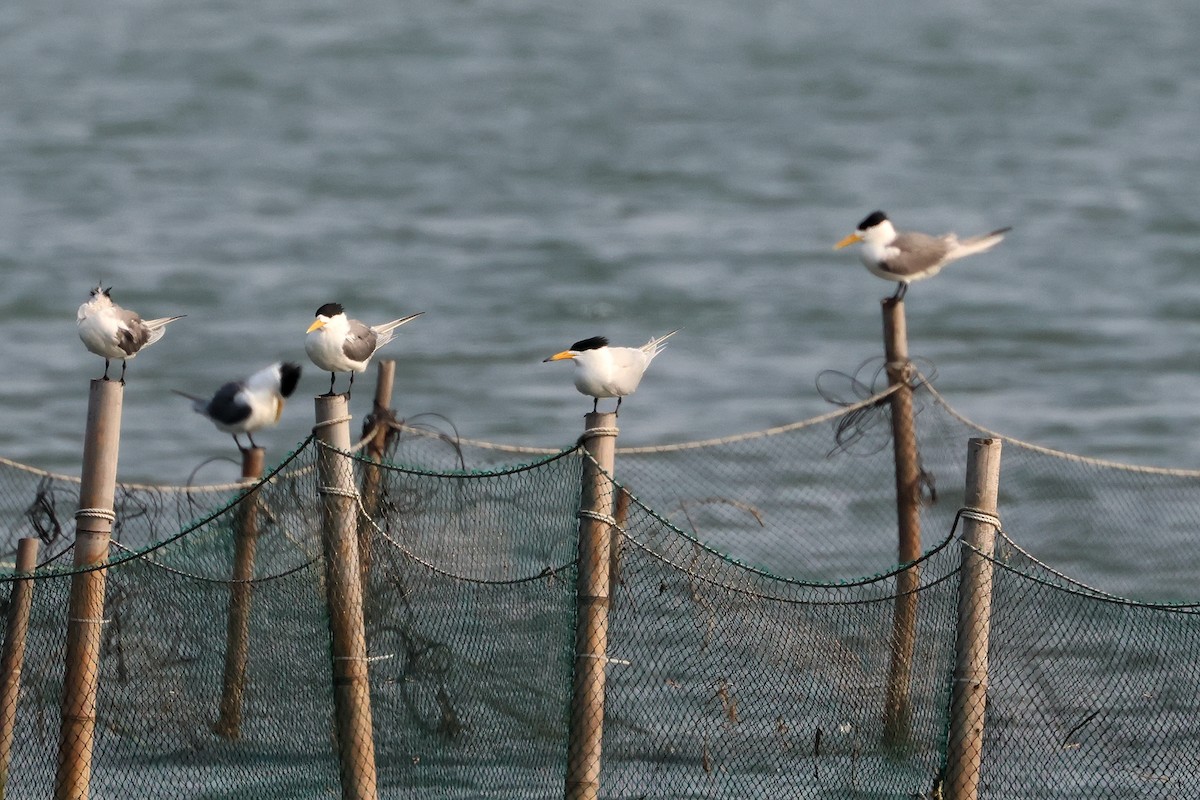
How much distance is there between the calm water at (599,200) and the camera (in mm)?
19328

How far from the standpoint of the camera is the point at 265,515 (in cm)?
755

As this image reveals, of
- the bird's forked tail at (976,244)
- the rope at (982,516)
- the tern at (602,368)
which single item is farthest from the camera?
the bird's forked tail at (976,244)

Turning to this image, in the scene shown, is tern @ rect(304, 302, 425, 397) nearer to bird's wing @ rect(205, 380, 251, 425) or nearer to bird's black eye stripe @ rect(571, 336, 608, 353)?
bird's black eye stripe @ rect(571, 336, 608, 353)

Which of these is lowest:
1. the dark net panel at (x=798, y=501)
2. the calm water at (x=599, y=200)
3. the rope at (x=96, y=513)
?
the rope at (x=96, y=513)

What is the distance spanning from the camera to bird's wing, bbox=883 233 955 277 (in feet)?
38.9

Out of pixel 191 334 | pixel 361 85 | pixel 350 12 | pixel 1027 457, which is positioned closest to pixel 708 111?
pixel 361 85

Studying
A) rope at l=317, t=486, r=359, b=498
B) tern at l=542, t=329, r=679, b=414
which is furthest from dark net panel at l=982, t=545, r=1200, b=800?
rope at l=317, t=486, r=359, b=498

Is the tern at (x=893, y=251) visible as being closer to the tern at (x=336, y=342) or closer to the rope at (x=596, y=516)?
the tern at (x=336, y=342)

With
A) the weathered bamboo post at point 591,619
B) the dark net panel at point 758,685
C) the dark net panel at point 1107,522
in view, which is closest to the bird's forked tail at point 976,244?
the dark net panel at point 1107,522

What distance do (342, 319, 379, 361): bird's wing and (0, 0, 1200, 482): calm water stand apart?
8.21m

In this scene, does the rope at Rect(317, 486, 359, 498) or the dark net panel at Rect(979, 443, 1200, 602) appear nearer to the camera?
the rope at Rect(317, 486, 359, 498)

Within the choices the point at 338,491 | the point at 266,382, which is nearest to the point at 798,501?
the point at 266,382

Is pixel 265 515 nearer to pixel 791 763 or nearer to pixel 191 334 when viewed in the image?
pixel 791 763

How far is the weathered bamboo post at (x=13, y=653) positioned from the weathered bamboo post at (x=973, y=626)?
3.64 meters
